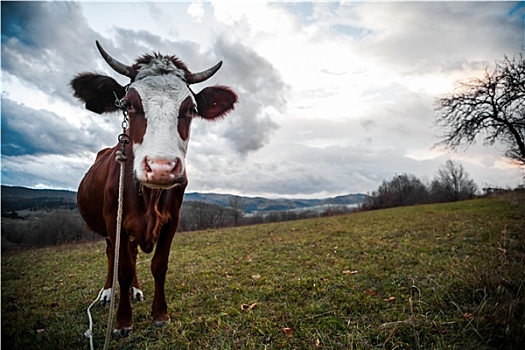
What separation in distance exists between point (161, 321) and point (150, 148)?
2.14m

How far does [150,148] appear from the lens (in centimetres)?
282

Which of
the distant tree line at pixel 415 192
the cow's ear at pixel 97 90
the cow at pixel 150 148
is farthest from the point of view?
the distant tree line at pixel 415 192

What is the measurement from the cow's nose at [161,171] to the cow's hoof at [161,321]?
1912 millimetres

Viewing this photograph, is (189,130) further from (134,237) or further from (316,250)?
(316,250)

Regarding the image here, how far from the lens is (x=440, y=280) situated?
4305 millimetres

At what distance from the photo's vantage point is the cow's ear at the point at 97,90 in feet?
12.6

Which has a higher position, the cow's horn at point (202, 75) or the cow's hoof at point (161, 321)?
the cow's horn at point (202, 75)

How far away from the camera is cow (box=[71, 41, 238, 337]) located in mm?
2834

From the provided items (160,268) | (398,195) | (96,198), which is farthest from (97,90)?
(398,195)

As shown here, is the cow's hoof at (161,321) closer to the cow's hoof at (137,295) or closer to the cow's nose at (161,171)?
the cow's hoof at (137,295)

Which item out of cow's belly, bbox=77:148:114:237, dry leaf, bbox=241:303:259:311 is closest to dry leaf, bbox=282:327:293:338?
dry leaf, bbox=241:303:259:311

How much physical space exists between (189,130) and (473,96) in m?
29.7

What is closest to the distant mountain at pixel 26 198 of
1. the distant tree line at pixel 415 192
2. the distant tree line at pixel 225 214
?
the distant tree line at pixel 225 214

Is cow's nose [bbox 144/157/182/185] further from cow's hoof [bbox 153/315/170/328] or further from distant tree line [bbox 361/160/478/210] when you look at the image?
distant tree line [bbox 361/160/478/210]
